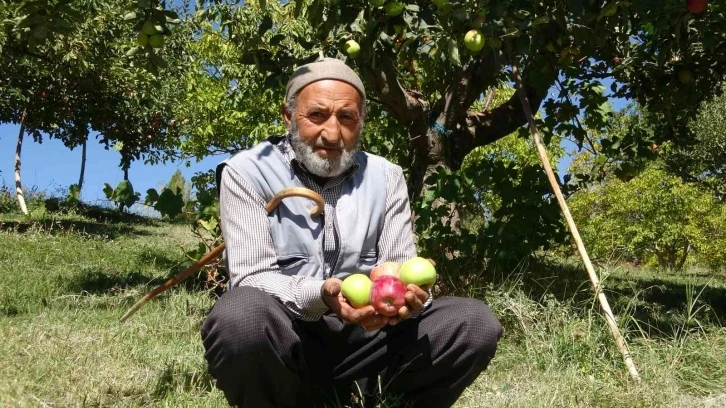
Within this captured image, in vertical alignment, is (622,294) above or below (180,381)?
below

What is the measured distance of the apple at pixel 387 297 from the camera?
81.0 inches

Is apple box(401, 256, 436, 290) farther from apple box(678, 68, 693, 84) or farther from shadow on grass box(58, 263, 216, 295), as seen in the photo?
apple box(678, 68, 693, 84)

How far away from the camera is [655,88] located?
5.97 metres

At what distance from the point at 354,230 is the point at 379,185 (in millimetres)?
237

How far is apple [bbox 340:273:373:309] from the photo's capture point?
2117mm

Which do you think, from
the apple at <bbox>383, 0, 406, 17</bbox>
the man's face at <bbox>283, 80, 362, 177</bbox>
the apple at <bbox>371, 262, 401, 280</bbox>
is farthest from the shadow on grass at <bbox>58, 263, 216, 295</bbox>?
the apple at <bbox>371, 262, 401, 280</bbox>

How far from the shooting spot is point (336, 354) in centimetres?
243

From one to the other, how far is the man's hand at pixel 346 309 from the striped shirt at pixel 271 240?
57 millimetres

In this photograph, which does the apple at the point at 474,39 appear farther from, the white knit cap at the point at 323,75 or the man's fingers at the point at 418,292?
the man's fingers at the point at 418,292

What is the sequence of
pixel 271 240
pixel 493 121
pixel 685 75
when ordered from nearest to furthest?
pixel 271 240, pixel 685 75, pixel 493 121

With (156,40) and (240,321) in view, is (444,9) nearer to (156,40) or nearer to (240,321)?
(156,40)

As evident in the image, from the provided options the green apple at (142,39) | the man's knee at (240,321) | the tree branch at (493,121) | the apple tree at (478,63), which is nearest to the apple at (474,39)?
the apple tree at (478,63)

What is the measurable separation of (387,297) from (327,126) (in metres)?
0.77

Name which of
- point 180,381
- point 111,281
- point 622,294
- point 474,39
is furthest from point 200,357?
point 622,294
